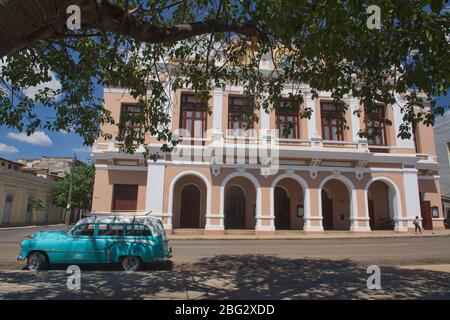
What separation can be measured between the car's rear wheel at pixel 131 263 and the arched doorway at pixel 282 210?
16617 mm

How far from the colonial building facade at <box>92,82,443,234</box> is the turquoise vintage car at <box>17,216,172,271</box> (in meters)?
11.9

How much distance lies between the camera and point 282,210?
2550 cm

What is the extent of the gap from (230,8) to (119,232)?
22.3 ft

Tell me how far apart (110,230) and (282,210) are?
57.8ft

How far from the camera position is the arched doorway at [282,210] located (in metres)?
25.0

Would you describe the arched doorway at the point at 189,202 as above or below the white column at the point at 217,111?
below

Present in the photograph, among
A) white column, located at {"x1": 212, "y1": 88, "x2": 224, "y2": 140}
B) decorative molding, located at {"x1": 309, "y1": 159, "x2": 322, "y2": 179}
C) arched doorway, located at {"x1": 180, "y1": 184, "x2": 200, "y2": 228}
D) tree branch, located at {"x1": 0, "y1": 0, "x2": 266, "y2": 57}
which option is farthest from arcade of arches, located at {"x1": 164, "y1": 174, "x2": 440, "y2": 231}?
tree branch, located at {"x1": 0, "y1": 0, "x2": 266, "y2": 57}

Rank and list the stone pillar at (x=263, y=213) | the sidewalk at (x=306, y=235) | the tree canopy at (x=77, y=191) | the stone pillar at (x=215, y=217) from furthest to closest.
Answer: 1. the tree canopy at (x=77, y=191)
2. the stone pillar at (x=263, y=213)
3. the stone pillar at (x=215, y=217)
4. the sidewalk at (x=306, y=235)

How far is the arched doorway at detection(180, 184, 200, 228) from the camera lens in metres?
24.2

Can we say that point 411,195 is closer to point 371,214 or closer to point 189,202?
point 371,214

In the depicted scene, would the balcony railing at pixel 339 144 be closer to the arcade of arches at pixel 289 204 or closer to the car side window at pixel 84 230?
the arcade of arches at pixel 289 204

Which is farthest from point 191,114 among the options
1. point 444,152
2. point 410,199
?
point 444,152

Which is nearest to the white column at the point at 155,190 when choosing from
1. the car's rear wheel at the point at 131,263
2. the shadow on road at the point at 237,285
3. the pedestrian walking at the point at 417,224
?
the car's rear wheel at the point at 131,263

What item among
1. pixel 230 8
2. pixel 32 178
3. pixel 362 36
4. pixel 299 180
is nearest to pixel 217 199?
pixel 299 180
